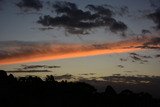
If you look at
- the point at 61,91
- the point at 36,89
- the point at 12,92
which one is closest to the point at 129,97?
the point at 61,91

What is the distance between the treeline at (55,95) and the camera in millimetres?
95875

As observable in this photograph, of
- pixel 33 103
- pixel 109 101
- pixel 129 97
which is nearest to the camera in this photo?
pixel 33 103

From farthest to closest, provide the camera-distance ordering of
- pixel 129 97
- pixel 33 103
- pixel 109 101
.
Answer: pixel 129 97 → pixel 109 101 → pixel 33 103

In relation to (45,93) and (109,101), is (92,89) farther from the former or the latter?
(45,93)

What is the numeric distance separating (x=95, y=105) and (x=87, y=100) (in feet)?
10.7

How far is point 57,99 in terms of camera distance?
323 ft

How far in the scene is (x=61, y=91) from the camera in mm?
101875

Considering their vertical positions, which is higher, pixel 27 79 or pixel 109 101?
pixel 27 79

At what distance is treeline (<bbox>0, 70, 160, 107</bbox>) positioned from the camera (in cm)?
9588

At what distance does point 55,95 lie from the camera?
99.0 meters

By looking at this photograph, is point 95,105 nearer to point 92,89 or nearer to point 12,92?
point 92,89

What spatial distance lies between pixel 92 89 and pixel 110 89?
6.02m

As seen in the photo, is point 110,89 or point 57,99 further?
point 110,89

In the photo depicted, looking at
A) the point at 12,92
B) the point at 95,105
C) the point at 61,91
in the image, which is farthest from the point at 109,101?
the point at 12,92
